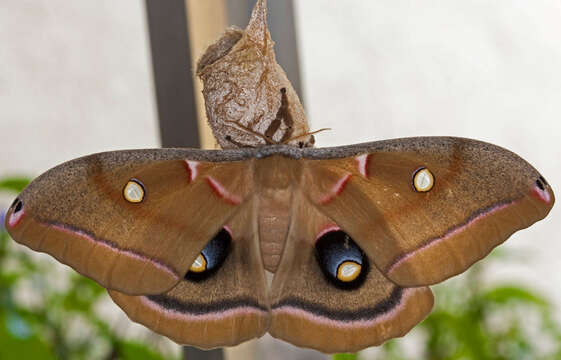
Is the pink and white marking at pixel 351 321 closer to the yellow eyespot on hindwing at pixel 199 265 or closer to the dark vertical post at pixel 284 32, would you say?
the yellow eyespot on hindwing at pixel 199 265

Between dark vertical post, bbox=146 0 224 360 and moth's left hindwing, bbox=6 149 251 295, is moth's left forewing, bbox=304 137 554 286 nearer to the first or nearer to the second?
moth's left hindwing, bbox=6 149 251 295

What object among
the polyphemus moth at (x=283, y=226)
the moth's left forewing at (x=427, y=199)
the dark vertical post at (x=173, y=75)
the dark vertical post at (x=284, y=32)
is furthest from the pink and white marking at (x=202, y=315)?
the dark vertical post at (x=284, y=32)

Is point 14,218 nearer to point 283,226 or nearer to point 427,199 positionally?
point 283,226

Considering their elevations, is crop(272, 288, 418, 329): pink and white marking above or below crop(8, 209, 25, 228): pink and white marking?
below

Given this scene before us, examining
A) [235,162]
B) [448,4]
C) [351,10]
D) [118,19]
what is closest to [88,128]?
[118,19]

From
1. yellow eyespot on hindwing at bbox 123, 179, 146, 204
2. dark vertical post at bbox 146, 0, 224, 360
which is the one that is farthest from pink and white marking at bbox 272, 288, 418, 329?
dark vertical post at bbox 146, 0, 224, 360

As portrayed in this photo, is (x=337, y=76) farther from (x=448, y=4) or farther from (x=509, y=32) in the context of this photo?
(x=509, y=32)
